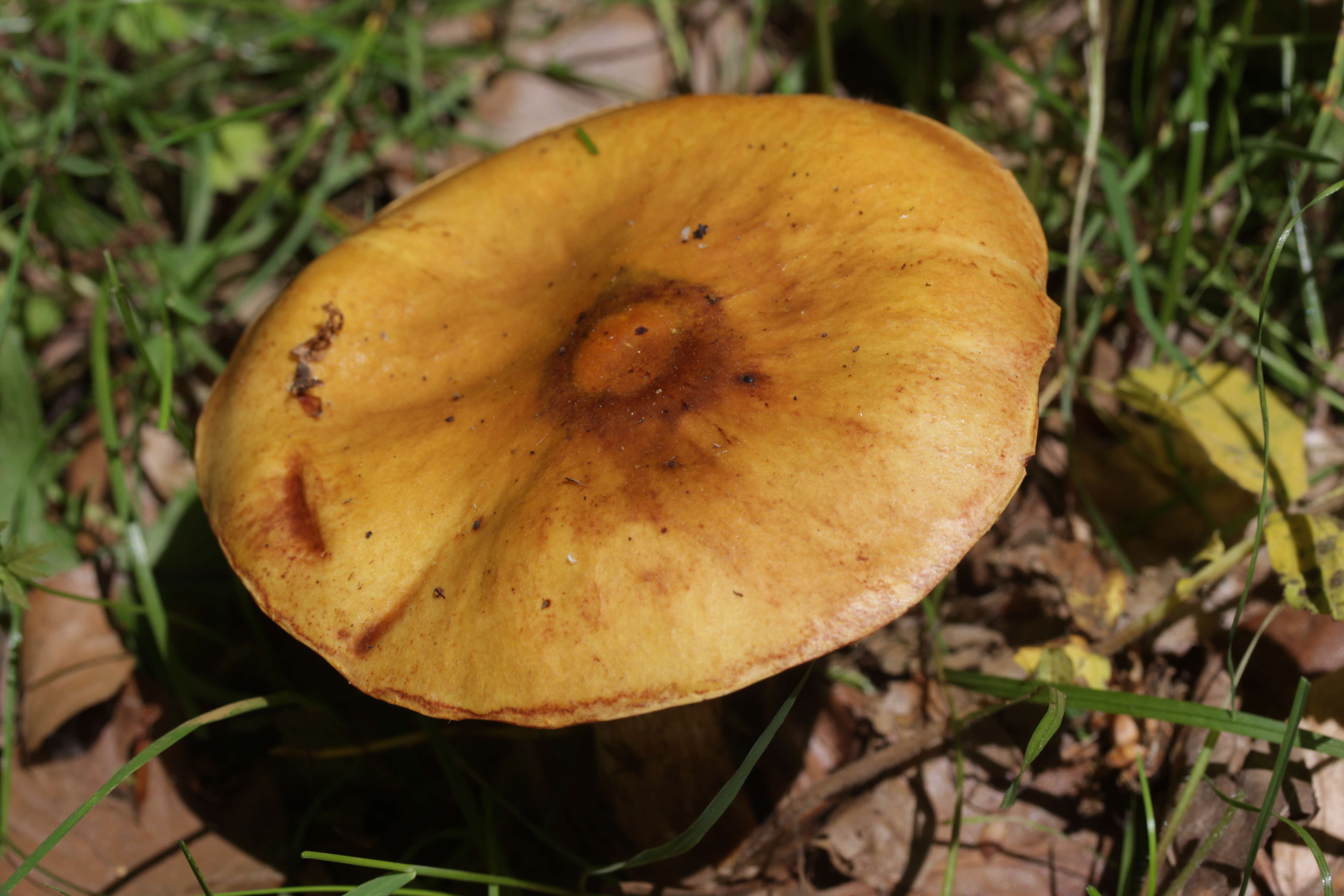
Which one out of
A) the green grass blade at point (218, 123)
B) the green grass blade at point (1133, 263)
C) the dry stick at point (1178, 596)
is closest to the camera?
the dry stick at point (1178, 596)

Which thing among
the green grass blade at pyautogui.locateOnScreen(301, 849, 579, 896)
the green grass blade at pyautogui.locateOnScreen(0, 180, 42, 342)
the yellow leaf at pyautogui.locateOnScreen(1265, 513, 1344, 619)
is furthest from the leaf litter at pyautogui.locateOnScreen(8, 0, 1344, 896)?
the green grass blade at pyautogui.locateOnScreen(0, 180, 42, 342)

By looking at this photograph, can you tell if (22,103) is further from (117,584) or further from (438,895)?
(438,895)

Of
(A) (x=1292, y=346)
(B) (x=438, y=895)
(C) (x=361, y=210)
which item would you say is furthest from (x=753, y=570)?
(C) (x=361, y=210)

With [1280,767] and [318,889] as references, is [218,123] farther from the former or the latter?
[1280,767]

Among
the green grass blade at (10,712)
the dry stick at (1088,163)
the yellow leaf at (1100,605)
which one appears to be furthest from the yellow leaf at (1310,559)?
the green grass blade at (10,712)

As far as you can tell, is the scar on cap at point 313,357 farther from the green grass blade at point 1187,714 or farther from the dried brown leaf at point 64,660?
the green grass blade at point 1187,714

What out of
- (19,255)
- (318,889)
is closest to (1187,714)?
(318,889)
